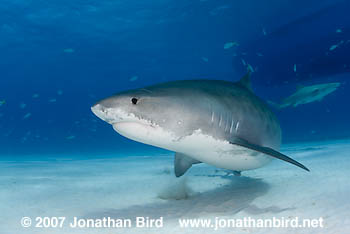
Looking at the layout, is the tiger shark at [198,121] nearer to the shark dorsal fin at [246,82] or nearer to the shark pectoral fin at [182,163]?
the shark pectoral fin at [182,163]

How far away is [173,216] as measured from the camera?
344 cm

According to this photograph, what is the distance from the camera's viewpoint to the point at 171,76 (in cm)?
5400

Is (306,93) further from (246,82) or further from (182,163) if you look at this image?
(182,163)

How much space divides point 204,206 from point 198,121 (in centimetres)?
120

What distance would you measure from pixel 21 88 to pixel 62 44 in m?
32.8

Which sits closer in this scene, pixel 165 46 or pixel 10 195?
pixel 10 195

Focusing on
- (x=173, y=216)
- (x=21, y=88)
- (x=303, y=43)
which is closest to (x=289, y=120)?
(x=303, y=43)

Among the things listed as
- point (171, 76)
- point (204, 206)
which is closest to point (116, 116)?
point (204, 206)

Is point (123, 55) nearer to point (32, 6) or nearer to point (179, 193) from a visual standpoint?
point (32, 6)

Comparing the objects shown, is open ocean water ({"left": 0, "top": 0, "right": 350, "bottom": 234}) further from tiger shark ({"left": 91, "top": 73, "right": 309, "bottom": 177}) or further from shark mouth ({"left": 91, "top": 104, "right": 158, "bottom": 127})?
tiger shark ({"left": 91, "top": 73, "right": 309, "bottom": 177})

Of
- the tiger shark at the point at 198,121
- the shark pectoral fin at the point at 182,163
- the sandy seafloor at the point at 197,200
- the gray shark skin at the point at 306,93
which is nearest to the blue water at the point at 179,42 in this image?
the gray shark skin at the point at 306,93

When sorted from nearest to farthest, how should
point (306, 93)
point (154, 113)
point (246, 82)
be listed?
point (154, 113)
point (246, 82)
point (306, 93)

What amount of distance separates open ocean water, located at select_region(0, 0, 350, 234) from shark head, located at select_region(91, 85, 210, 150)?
47 cm

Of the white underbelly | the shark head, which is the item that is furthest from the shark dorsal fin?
the shark head
